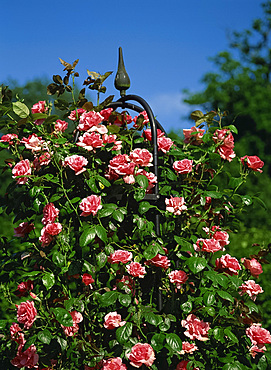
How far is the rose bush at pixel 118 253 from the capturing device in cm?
235

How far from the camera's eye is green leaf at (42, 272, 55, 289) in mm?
2328

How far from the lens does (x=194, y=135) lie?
2850 mm

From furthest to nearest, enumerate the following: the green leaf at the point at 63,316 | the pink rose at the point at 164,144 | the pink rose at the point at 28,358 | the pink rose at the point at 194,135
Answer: the pink rose at the point at 194,135 < the pink rose at the point at 164,144 < the pink rose at the point at 28,358 < the green leaf at the point at 63,316

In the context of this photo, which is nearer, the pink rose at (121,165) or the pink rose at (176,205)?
the pink rose at (121,165)

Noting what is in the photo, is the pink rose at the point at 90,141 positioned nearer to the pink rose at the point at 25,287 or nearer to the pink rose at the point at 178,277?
the pink rose at the point at 178,277

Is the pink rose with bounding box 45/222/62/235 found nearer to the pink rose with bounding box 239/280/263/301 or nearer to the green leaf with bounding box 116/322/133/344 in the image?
the green leaf with bounding box 116/322/133/344

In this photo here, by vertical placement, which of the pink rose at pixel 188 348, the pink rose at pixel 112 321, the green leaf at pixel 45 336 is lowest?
the green leaf at pixel 45 336

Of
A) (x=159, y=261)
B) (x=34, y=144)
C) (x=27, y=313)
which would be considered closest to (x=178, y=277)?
(x=159, y=261)

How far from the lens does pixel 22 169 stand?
2.50 meters

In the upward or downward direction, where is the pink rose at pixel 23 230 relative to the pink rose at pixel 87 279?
upward

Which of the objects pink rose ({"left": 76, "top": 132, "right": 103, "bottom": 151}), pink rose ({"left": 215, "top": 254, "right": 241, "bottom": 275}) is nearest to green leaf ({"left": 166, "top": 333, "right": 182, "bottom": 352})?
pink rose ({"left": 215, "top": 254, "right": 241, "bottom": 275})

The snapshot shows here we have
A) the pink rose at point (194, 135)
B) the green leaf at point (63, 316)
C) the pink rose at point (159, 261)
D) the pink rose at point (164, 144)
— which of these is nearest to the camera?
the green leaf at point (63, 316)

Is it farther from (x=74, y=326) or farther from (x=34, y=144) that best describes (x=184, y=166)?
(x=74, y=326)

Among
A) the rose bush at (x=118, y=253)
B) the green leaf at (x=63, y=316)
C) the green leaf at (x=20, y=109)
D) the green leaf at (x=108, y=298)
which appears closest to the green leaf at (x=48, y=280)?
the rose bush at (x=118, y=253)
